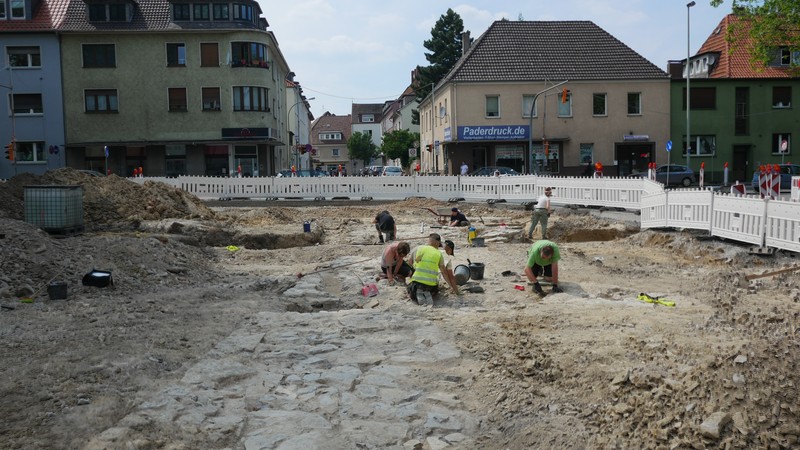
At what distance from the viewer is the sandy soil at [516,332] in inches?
230

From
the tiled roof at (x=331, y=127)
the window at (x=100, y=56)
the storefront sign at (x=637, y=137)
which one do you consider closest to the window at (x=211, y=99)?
the window at (x=100, y=56)

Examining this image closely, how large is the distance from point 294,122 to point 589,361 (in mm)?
71790

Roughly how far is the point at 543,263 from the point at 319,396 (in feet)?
18.8

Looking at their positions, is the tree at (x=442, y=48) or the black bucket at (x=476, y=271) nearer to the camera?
the black bucket at (x=476, y=271)

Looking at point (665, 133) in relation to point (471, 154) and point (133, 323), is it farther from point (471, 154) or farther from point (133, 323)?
point (133, 323)

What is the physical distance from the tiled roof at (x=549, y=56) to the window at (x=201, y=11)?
16414 millimetres

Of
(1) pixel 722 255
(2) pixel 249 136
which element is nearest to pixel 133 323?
(1) pixel 722 255

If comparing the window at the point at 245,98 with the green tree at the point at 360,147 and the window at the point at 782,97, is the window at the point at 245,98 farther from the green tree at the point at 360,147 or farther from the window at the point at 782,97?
the green tree at the point at 360,147

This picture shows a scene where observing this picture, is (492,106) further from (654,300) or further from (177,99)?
(654,300)

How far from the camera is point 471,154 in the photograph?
47812 mm

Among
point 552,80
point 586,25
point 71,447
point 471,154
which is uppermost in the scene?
point 586,25

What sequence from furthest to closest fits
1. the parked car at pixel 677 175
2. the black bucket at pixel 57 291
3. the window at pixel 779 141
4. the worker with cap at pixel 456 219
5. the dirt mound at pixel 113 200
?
the window at pixel 779 141, the parked car at pixel 677 175, the worker with cap at pixel 456 219, the dirt mound at pixel 113 200, the black bucket at pixel 57 291

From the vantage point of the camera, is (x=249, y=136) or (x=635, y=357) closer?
(x=635, y=357)

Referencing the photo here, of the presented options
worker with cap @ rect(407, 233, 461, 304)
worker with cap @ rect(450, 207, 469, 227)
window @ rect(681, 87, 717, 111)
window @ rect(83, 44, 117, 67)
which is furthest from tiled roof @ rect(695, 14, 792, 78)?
worker with cap @ rect(407, 233, 461, 304)
